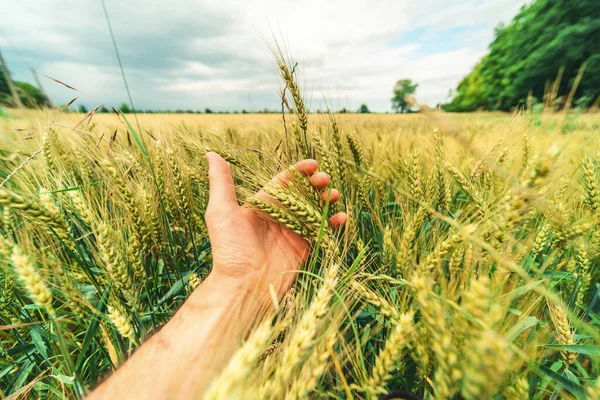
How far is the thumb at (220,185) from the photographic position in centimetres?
122

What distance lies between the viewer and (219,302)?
36.9 inches

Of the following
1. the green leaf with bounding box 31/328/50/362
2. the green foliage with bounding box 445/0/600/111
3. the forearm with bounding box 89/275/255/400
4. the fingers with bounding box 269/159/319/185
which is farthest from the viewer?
the green foliage with bounding box 445/0/600/111

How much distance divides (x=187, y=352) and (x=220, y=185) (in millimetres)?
726

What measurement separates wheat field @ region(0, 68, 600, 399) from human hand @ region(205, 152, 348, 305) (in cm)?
11

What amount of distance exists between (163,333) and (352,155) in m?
1.26

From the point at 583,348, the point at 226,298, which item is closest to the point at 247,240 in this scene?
the point at 226,298

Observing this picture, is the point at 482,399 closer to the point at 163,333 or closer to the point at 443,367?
the point at 443,367

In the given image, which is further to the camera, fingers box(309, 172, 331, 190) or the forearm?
fingers box(309, 172, 331, 190)

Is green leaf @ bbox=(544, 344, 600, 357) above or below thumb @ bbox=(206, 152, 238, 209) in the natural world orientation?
below

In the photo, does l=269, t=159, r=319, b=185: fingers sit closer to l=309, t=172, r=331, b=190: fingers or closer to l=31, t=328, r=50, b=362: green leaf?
l=309, t=172, r=331, b=190: fingers


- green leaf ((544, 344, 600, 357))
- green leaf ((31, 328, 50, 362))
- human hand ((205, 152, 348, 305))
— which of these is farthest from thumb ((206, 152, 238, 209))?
green leaf ((544, 344, 600, 357))

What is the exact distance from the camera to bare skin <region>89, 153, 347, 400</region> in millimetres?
667

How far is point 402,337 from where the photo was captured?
1.75ft

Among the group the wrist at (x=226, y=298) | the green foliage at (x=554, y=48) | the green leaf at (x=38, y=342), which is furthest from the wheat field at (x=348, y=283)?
the green foliage at (x=554, y=48)
